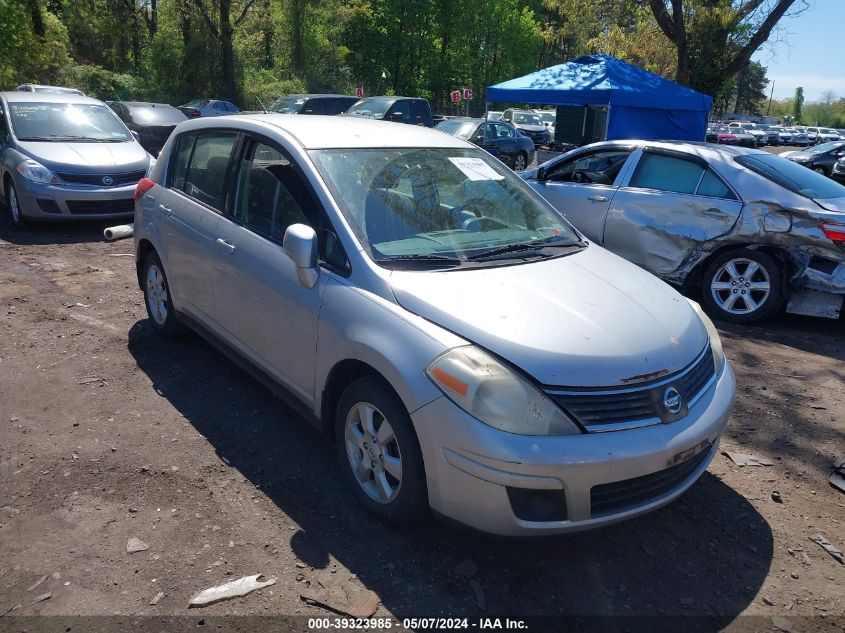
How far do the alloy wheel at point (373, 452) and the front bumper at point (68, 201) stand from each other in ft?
23.6

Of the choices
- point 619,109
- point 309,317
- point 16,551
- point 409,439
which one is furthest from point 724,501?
A: point 619,109

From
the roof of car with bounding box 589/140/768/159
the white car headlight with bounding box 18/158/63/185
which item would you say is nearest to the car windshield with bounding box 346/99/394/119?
the white car headlight with bounding box 18/158/63/185

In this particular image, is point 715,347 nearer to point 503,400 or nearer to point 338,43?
point 503,400

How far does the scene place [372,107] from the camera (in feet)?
60.4

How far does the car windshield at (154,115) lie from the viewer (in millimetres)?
15898

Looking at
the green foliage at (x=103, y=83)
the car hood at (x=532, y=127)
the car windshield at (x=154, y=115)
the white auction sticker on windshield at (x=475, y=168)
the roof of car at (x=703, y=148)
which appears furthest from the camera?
the green foliage at (x=103, y=83)

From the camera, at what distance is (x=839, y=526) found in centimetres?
347

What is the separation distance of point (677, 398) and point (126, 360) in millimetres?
3878

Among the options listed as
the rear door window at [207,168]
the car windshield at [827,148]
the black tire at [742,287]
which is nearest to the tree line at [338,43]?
the car windshield at [827,148]

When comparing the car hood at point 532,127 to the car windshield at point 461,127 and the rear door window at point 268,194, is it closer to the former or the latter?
the car windshield at point 461,127

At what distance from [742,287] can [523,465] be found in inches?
183

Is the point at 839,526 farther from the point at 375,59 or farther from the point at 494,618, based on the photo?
the point at 375,59

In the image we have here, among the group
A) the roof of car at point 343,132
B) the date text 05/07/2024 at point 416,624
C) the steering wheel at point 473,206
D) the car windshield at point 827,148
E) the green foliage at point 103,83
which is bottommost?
the date text 05/07/2024 at point 416,624

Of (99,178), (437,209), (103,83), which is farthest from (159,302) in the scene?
(103,83)
